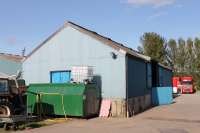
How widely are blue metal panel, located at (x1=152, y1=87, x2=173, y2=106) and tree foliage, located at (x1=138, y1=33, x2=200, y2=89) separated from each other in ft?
135

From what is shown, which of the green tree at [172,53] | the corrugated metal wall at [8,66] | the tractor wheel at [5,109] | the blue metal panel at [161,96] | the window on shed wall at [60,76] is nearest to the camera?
the tractor wheel at [5,109]

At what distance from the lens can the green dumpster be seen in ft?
65.1

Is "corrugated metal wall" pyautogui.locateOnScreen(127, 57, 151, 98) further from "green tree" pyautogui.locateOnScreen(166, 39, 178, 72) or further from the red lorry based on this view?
"green tree" pyautogui.locateOnScreen(166, 39, 178, 72)

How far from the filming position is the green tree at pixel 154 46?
75.2 meters

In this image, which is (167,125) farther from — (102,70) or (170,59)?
(170,59)

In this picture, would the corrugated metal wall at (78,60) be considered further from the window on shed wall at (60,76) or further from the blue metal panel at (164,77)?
the blue metal panel at (164,77)

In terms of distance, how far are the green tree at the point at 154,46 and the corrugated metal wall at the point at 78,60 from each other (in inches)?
1998

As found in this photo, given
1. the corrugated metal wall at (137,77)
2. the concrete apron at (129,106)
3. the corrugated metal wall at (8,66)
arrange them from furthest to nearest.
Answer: the corrugated metal wall at (8,66), the corrugated metal wall at (137,77), the concrete apron at (129,106)

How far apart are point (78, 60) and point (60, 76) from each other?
1754 millimetres

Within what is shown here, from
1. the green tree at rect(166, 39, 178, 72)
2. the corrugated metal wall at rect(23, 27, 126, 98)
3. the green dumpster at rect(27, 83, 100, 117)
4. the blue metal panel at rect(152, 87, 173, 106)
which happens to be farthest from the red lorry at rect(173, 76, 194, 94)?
the green dumpster at rect(27, 83, 100, 117)

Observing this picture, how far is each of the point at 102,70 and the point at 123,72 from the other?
52.6 inches

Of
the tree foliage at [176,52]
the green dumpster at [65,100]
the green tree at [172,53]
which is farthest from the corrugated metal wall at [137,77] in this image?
the green tree at [172,53]

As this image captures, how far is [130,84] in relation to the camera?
22.7 m

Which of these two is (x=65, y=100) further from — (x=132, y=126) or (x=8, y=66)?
(x=8, y=66)
